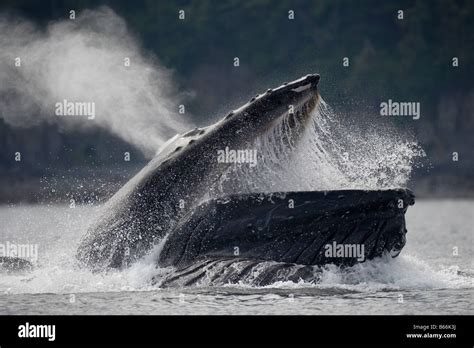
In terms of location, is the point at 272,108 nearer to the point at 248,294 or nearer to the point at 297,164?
the point at 297,164

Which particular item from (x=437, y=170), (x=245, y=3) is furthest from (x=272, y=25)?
(x=437, y=170)

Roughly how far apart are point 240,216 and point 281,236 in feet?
2.20

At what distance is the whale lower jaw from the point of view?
16.0 metres

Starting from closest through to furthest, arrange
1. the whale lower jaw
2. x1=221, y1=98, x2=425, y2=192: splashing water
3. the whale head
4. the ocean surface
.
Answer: the ocean surface → the whale lower jaw → the whale head → x1=221, y1=98, x2=425, y2=192: splashing water

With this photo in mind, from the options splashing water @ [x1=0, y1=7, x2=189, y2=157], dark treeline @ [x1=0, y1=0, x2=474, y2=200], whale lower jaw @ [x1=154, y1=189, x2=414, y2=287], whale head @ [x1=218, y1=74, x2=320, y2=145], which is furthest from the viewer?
dark treeline @ [x1=0, y1=0, x2=474, y2=200]

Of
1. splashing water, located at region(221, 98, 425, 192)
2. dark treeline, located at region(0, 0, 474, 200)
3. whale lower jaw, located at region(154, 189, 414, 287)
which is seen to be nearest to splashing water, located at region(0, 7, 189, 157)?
dark treeline, located at region(0, 0, 474, 200)

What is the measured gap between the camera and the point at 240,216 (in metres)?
16.4

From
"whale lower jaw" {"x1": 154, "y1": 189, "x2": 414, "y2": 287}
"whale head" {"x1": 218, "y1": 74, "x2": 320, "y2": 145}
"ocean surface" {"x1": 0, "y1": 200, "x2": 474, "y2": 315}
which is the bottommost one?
"ocean surface" {"x1": 0, "y1": 200, "x2": 474, "y2": 315}

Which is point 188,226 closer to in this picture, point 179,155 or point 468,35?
point 179,155

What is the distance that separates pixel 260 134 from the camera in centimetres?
1638

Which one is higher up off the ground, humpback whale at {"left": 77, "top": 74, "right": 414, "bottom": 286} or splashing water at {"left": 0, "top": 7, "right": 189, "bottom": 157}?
splashing water at {"left": 0, "top": 7, "right": 189, "bottom": 157}

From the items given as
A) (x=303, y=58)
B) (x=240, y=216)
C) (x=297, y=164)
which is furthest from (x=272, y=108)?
(x=303, y=58)

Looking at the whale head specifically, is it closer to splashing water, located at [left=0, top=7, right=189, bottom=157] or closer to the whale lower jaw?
the whale lower jaw

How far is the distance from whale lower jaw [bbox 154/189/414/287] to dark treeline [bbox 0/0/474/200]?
6184 centimetres
